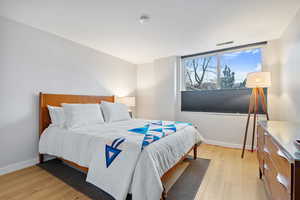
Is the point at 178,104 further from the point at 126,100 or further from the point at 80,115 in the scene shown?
the point at 80,115

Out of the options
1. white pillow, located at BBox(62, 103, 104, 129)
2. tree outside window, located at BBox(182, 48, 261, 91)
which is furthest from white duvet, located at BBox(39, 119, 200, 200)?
tree outside window, located at BBox(182, 48, 261, 91)

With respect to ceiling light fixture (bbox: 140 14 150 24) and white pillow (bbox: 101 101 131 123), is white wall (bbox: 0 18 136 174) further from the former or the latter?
ceiling light fixture (bbox: 140 14 150 24)

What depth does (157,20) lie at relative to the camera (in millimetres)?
2197

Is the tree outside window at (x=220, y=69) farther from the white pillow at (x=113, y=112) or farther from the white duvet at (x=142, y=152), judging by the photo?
the white pillow at (x=113, y=112)

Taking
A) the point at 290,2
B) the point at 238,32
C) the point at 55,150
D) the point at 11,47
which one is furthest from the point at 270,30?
the point at 11,47

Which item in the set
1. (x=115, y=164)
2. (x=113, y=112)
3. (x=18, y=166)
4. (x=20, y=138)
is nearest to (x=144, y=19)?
(x=113, y=112)

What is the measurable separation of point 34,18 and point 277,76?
4502mm

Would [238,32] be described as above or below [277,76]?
above

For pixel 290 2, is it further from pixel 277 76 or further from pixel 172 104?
pixel 172 104

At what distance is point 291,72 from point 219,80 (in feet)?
4.65

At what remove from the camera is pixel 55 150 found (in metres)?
2.14

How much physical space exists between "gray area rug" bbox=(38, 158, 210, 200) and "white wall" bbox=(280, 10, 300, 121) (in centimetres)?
161

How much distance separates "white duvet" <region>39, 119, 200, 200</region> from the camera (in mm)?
1269

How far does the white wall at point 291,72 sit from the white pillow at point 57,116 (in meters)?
3.60
